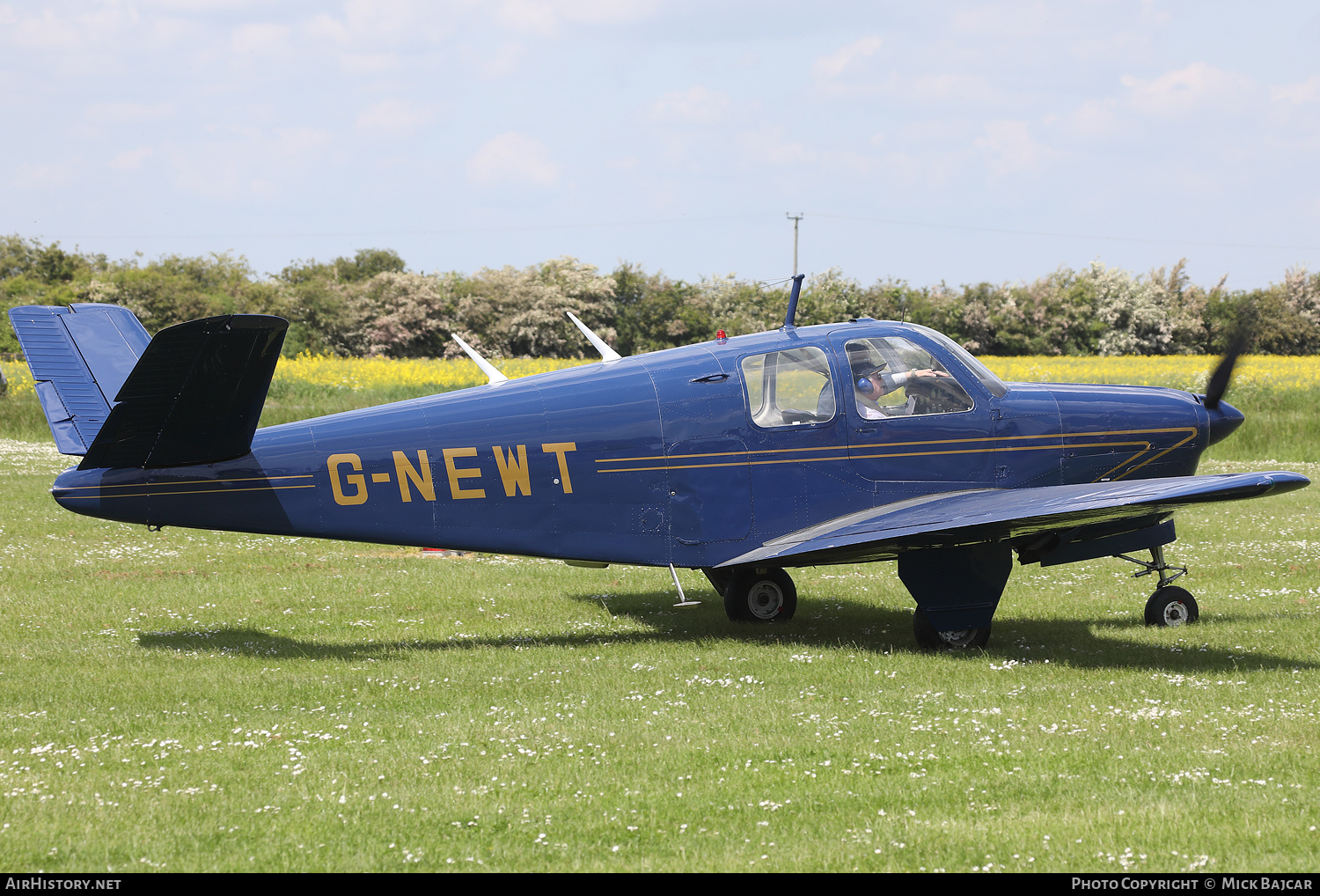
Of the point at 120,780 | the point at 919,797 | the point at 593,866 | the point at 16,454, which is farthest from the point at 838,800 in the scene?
the point at 16,454

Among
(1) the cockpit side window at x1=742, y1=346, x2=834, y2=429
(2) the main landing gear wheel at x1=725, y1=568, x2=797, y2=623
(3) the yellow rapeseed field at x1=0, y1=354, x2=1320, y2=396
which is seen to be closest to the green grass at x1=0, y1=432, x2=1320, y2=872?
(2) the main landing gear wheel at x1=725, y1=568, x2=797, y2=623

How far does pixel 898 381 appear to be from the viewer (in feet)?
30.7

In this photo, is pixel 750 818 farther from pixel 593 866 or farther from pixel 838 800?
pixel 593 866

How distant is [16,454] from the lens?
84.6ft

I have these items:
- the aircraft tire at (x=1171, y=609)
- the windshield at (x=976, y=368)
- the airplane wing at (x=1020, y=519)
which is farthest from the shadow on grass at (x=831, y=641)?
the windshield at (x=976, y=368)

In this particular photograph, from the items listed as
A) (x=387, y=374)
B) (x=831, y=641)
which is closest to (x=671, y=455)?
(x=831, y=641)

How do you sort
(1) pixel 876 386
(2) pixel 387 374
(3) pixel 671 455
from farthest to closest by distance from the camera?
(2) pixel 387 374 → (1) pixel 876 386 → (3) pixel 671 455

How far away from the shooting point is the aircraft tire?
32.0 feet

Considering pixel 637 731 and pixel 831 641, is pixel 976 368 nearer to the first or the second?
pixel 831 641

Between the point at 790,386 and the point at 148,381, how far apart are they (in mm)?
4942

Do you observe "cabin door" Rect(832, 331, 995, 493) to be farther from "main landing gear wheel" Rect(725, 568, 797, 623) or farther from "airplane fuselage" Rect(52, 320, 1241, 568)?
"main landing gear wheel" Rect(725, 568, 797, 623)

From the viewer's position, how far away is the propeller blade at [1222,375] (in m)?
9.56

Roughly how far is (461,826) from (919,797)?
7.08 feet

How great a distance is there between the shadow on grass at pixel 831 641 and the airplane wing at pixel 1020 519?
747 millimetres
